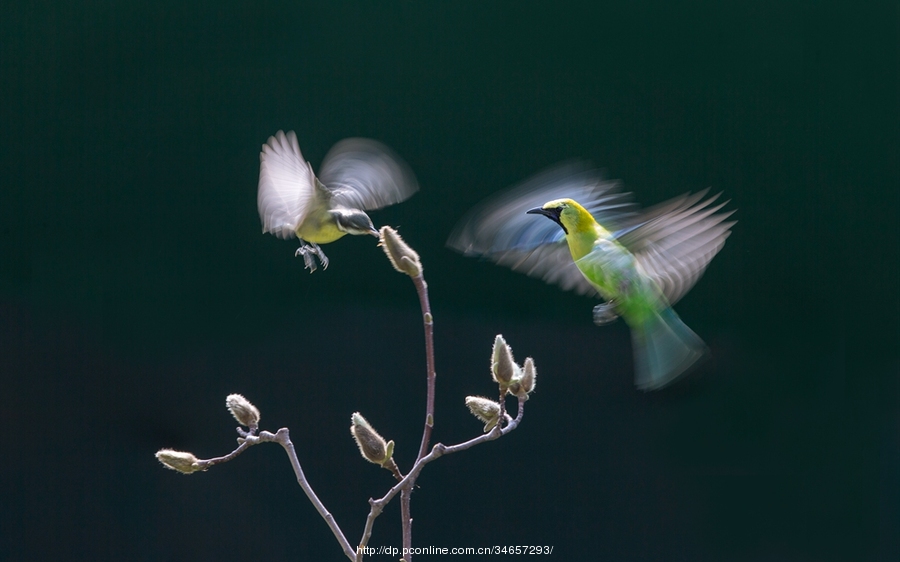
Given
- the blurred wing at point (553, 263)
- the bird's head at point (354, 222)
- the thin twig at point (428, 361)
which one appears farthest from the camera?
the blurred wing at point (553, 263)

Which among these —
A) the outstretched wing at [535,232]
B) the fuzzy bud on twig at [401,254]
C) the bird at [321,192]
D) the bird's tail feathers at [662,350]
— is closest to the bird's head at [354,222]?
the bird at [321,192]

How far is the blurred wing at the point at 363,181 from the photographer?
3.80 ft

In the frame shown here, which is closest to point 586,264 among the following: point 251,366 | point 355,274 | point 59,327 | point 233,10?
point 355,274

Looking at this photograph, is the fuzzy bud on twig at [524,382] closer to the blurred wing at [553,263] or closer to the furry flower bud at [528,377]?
the furry flower bud at [528,377]

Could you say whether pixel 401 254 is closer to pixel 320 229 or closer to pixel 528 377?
pixel 528 377

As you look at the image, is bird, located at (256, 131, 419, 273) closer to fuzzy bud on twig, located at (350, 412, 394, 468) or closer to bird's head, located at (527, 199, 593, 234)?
bird's head, located at (527, 199, 593, 234)

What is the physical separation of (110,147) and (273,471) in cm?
97

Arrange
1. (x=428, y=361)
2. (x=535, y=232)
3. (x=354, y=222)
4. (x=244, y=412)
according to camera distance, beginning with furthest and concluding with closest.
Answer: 1. (x=535, y=232)
2. (x=354, y=222)
3. (x=244, y=412)
4. (x=428, y=361)

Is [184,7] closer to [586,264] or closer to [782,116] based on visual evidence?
[586,264]

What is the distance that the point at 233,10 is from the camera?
2.10 m

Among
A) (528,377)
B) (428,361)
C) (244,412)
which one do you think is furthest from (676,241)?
(244,412)

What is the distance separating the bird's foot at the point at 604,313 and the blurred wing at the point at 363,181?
339 millimetres

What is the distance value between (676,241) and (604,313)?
0.17 meters

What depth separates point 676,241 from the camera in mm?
1119
